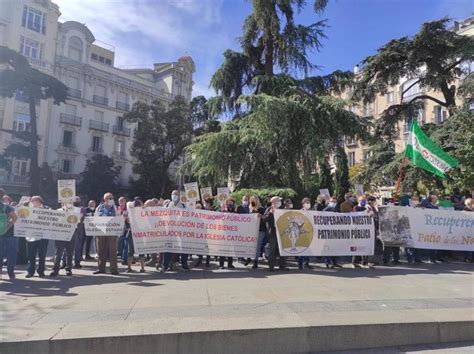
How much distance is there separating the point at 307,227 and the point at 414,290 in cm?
343

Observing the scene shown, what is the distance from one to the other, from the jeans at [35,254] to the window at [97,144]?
4561cm

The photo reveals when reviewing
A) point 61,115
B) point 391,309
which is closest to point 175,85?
A: point 61,115

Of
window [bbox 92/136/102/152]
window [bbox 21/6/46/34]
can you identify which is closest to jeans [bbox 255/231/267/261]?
window [bbox 21/6/46/34]

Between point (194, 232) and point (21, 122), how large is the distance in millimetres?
41709

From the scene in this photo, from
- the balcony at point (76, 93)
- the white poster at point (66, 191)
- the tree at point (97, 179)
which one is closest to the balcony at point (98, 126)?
the balcony at point (76, 93)

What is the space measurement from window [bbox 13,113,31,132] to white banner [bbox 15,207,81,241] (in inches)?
1542

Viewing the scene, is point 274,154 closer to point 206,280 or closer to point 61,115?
point 206,280

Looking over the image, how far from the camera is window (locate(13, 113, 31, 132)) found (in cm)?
4478

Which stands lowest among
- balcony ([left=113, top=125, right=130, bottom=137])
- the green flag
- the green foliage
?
the green foliage

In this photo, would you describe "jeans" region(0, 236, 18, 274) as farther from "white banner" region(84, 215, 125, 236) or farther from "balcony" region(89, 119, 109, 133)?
"balcony" region(89, 119, 109, 133)

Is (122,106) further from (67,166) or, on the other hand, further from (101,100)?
(67,166)

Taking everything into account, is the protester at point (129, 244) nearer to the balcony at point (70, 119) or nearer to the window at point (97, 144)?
the balcony at point (70, 119)

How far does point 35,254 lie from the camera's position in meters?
9.66

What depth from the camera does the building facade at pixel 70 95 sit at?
44750 millimetres
